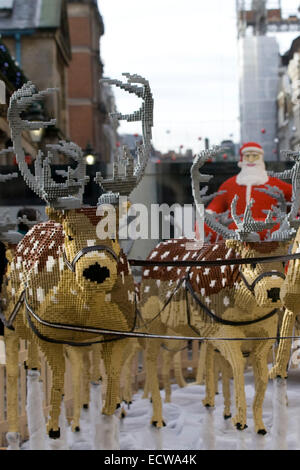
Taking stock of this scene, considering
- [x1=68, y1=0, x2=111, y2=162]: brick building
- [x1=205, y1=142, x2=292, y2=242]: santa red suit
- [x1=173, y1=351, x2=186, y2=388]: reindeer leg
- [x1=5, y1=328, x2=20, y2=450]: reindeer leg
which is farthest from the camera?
[x1=68, y1=0, x2=111, y2=162]: brick building

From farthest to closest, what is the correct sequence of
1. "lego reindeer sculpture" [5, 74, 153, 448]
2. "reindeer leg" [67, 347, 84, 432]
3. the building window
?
1. the building window
2. "reindeer leg" [67, 347, 84, 432]
3. "lego reindeer sculpture" [5, 74, 153, 448]

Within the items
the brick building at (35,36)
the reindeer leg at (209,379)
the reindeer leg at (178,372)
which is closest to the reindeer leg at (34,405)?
the reindeer leg at (209,379)

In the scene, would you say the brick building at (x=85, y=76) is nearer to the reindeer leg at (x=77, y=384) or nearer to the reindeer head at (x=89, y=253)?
the reindeer leg at (x=77, y=384)

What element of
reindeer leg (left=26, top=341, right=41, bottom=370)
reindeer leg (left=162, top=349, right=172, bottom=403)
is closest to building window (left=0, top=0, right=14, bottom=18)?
reindeer leg (left=162, top=349, right=172, bottom=403)

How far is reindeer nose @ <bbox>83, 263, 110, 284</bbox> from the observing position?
10.5 feet

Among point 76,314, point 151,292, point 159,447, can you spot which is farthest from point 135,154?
point 159,447

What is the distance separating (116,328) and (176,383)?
4715 millimetres

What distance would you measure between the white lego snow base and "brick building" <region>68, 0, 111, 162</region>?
48.5ft

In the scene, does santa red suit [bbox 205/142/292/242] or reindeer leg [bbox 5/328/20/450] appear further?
santa red suit [bbox 205/142/292/242]

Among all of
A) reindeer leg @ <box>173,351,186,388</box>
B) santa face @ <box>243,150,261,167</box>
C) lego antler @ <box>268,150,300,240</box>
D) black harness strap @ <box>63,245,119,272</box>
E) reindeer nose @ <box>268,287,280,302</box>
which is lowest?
reindeer leg @ <box>173,351,186,388</box>

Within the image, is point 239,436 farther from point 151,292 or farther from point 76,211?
point 76,211

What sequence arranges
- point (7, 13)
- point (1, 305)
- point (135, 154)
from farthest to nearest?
point (7, 13)
point (1, 305)
point (135, 154)

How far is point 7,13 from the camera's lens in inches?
559

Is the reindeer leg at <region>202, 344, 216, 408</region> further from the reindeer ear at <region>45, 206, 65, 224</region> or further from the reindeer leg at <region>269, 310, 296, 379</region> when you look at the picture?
the reindeer ear at <region>45, 206, 65, 224</region>
